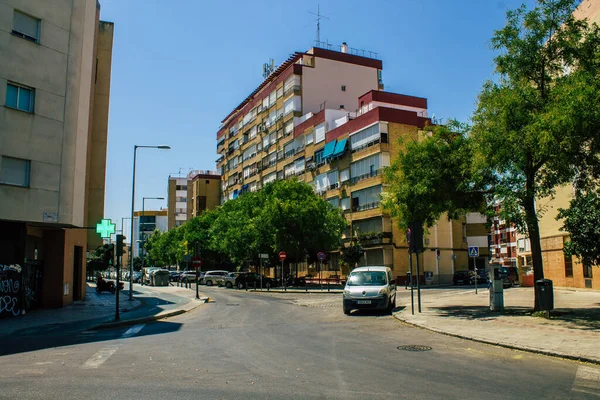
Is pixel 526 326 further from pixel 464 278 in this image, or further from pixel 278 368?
pixel 464 278

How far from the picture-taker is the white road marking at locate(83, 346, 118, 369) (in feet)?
29.7

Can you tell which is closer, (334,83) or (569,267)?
(569,267)

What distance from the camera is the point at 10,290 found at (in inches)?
766

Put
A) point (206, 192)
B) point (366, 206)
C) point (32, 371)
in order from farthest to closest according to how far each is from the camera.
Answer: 1. point (206, 192)
2. point (366, 206)
3. point (32, 371)

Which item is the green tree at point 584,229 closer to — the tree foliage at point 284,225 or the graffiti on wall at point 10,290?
the graffiti on wall at point 10,290

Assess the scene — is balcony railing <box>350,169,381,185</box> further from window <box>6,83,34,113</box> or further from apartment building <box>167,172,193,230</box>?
apartment building <box>167,172,193,230</box>

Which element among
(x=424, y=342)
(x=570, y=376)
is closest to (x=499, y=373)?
(x=570, y=376)

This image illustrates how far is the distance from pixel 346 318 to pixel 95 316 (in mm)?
9670

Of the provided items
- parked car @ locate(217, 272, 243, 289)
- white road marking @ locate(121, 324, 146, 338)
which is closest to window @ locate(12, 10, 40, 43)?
white road marking @ locate(121, 324, 146, 338)

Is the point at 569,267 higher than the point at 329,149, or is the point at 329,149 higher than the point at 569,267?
the point at 329,149

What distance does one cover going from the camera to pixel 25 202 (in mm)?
18984

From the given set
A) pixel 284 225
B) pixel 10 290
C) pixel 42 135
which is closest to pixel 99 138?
pixel 42 135

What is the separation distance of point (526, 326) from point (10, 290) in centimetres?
1830

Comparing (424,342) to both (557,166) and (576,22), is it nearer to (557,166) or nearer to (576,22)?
(557,166)
